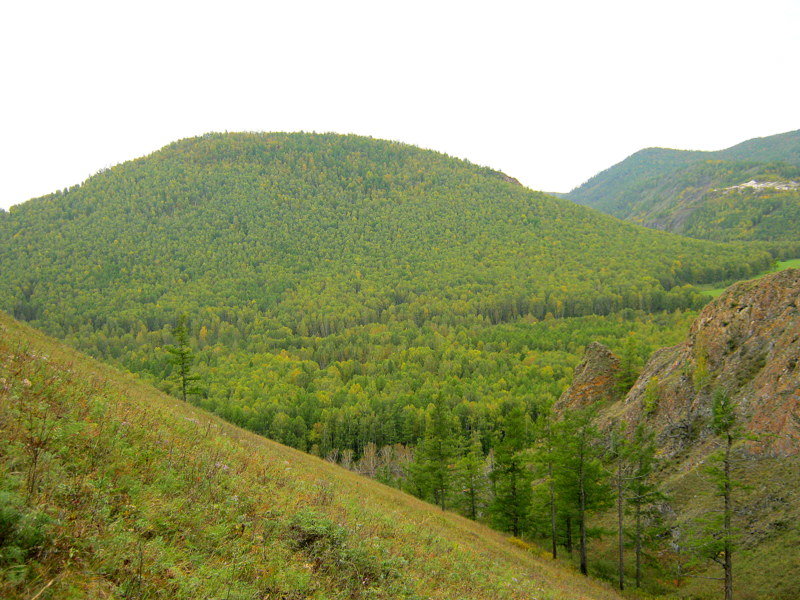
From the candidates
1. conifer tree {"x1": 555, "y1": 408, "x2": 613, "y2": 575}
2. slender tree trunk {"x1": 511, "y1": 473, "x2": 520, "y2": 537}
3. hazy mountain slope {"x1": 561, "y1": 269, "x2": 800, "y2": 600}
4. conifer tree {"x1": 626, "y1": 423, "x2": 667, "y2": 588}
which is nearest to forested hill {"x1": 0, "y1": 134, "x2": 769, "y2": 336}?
hazy mountain slope {"x1": 561, "y1": 269, "x2": 800, "y2": 600}

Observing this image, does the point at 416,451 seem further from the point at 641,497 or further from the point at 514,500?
the point at 641,497

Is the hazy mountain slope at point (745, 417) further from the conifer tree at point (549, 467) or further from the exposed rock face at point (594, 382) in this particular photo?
the conifer tree at point (549, 467)

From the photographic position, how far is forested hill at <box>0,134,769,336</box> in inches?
4966

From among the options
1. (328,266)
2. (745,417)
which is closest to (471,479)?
(745,417)

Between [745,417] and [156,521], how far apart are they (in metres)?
30.3

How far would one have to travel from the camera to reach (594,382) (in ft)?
134

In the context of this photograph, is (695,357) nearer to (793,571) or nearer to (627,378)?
(627,378)

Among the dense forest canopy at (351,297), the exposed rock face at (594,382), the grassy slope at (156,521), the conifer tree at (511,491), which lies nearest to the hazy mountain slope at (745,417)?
the exposed rock face at (594,382)

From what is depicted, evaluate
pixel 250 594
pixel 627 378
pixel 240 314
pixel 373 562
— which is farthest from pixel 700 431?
pixel 240 314

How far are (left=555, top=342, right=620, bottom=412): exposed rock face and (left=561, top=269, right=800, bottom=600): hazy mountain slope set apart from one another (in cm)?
441

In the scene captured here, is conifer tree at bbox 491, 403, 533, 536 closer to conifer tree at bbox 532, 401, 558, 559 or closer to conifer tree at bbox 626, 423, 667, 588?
conifer tree at bbox 532, 401, 558, 559

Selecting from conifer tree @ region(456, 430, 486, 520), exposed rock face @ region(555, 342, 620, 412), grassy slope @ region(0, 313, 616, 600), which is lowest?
conifer tree @ region(456, 430, 486, 520)

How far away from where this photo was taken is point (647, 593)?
20812 millimetres

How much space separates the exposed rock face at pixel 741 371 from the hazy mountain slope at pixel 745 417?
63 millimetres
